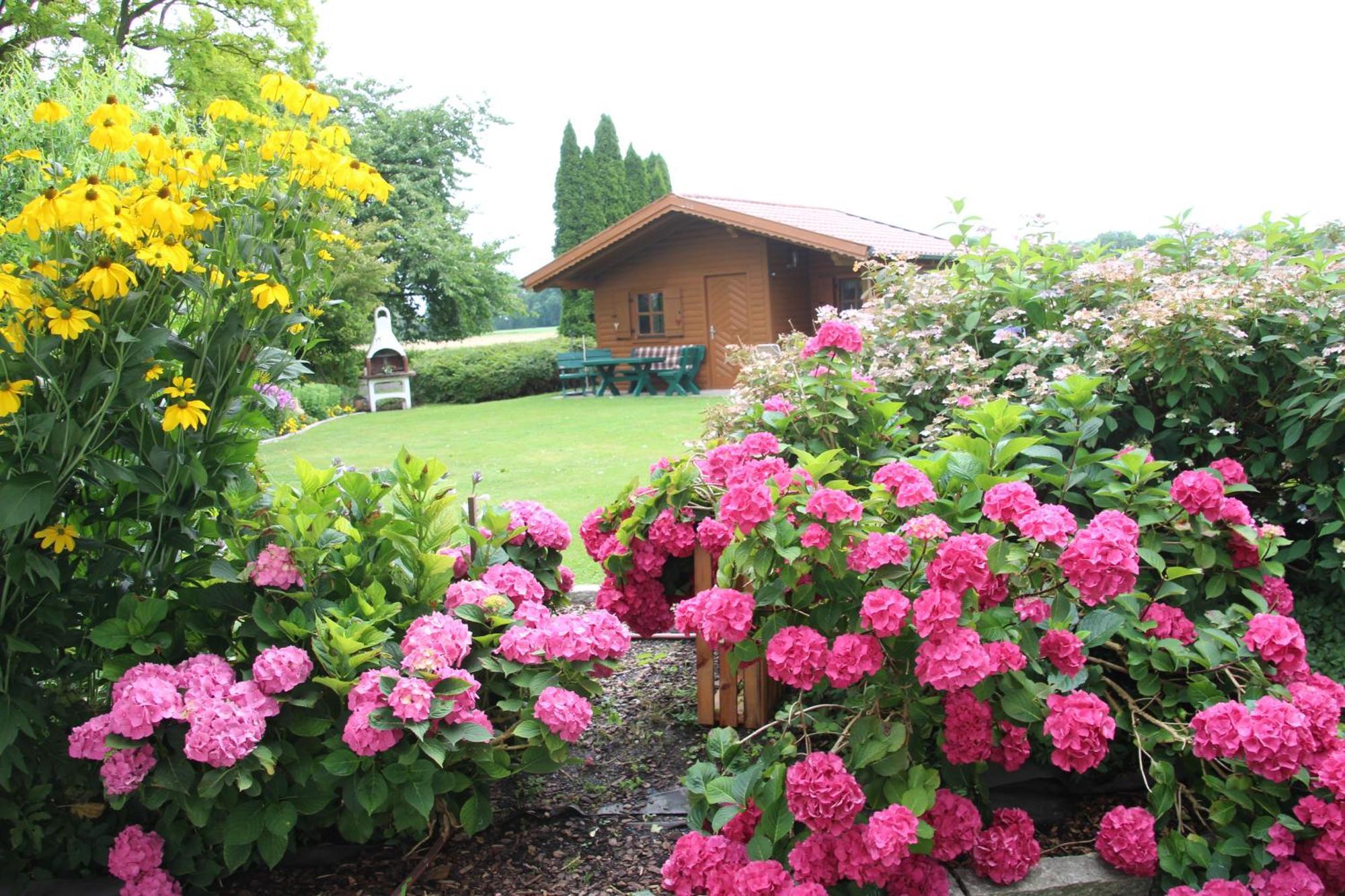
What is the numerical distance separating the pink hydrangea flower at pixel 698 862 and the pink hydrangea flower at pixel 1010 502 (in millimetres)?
885

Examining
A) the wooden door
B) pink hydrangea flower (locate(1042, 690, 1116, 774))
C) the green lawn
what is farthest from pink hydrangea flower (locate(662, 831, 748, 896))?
the wooden door

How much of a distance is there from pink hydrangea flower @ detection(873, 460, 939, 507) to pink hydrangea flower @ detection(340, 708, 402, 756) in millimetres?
1183

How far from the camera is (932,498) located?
7.00 feet

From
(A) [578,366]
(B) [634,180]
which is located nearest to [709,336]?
(A) [578,366]

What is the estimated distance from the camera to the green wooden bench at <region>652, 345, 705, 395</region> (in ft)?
58.2

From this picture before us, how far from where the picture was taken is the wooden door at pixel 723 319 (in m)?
17.9

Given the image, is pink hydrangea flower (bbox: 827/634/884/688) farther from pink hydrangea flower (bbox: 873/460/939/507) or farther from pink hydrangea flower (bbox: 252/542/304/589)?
pink hydrangea flower (bbox: 252/542/304/589)

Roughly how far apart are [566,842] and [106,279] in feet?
5.30

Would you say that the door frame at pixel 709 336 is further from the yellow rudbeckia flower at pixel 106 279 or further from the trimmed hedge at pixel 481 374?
the yellow rudbeckia flower at pixel 106 279

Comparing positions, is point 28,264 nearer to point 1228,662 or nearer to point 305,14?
point 1228,662

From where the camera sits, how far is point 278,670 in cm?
203

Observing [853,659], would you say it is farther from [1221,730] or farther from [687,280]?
[687,280]

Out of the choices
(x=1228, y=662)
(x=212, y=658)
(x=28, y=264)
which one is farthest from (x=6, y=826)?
(x=1228, y=662)

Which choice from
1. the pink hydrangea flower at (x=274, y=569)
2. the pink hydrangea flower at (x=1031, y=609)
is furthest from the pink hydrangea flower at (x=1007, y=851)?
the pink hydrangea flower at (x=274, y=569)
